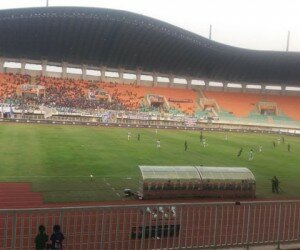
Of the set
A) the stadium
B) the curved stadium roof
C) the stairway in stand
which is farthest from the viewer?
the curved stadium roof

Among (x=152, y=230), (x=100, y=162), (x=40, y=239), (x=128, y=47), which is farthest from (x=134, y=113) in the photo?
A: (x=40, y=239)

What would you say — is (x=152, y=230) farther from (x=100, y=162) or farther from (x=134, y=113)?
(x=134, y=113)

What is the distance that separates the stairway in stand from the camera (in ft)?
56.4

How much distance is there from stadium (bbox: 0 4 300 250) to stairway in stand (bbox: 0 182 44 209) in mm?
50

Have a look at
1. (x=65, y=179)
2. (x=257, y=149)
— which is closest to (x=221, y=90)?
(x=257, y=149)

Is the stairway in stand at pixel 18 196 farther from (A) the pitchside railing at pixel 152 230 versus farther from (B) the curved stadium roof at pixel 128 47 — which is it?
(B) the curved stadium roof at pixel 128 47

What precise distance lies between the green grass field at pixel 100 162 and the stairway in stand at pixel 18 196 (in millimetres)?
515

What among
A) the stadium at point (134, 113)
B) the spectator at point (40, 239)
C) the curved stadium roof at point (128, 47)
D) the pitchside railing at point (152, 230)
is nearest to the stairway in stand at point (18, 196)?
the stadium at point (134, 113)

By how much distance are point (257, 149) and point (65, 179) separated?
2697 centimetres

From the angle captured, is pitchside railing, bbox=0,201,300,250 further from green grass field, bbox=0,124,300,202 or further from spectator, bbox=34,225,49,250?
green grass field, bbox=0,124,300,202

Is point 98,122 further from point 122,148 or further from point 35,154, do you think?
point 35,154

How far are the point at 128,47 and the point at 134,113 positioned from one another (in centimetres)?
1326

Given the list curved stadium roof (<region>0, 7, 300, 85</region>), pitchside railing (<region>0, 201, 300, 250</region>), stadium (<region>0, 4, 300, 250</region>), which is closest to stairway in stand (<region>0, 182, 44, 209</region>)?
stadium (<region>0, 4, 300, 250</region>)

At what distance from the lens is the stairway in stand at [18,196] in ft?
56.4
